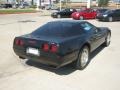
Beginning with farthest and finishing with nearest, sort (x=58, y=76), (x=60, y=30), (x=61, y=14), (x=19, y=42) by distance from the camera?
(x=61, y=14), (x=60, y=30), (x=19, y=42), (x=58, y=76)

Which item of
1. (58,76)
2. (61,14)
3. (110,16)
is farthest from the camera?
(61,14)

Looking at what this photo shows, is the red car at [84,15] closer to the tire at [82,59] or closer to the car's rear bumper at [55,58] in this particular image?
the tire at [82,59]

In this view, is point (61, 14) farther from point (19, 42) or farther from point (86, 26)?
point (19, 42)

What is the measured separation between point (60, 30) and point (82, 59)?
3.54 ft

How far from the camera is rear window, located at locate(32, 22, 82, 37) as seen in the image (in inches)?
256

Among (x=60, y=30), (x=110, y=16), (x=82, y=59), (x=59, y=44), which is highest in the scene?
(x=110, y=16)

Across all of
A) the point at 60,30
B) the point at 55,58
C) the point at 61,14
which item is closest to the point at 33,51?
the point at 55,58

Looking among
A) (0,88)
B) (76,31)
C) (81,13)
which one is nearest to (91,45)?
(76,31)

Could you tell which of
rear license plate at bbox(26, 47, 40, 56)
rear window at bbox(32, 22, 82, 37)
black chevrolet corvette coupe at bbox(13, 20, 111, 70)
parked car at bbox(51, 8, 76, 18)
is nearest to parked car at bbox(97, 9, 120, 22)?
parked car at bbox(51, 8, 76, 18)

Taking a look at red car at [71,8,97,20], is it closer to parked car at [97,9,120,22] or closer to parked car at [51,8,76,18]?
parked car at [51,8,76,18]

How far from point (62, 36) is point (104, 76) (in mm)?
1592

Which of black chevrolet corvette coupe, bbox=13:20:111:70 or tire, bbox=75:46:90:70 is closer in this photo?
black chevrolet corvette coupe, bbox=13:20:111:70

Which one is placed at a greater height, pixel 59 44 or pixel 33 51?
pixel 59 44

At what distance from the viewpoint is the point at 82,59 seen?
665 centimetres
